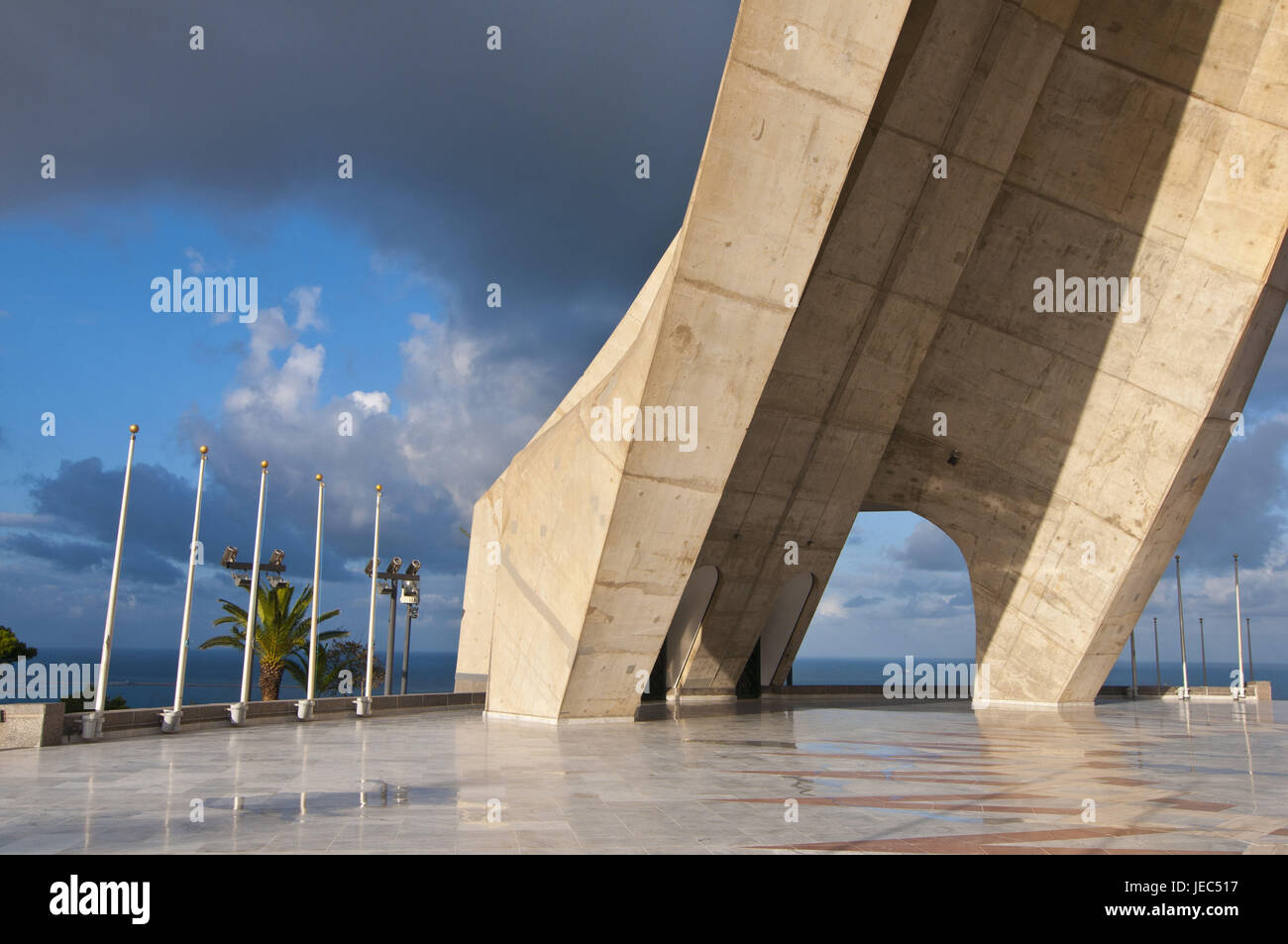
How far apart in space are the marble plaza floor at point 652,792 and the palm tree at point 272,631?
1320cm

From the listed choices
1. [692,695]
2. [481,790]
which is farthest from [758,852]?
[692,695]

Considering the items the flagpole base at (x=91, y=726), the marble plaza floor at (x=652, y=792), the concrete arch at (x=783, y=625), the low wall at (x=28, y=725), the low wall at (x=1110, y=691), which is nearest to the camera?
the marble plaza floor at (x=652, y=792)

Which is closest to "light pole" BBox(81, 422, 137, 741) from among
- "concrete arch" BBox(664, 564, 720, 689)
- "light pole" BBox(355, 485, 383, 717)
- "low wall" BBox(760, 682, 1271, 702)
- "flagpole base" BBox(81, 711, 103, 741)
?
"flagpole base" BBox(81, 711, 103, 741)

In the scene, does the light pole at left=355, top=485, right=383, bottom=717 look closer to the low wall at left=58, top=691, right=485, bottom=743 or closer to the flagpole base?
the low wall at left=58, top=691, right=485, bottom=743

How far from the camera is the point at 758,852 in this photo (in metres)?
5.99

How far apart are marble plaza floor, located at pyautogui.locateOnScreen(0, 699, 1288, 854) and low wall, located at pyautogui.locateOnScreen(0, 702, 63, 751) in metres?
0.33

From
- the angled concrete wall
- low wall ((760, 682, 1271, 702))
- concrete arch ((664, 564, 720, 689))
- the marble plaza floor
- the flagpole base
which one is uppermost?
the angled concrete wall

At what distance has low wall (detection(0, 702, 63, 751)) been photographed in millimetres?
13969

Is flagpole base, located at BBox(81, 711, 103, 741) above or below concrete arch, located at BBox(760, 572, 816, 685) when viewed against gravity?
below

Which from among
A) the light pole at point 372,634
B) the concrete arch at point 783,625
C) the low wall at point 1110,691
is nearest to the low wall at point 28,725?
the light pole at point 372,634

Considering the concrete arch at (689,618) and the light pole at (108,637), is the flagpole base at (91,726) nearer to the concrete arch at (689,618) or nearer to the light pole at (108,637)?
the light pole at (108,637)

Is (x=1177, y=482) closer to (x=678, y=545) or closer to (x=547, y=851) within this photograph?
(x=678, y=545)

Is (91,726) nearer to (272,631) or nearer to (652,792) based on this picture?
(652,792)

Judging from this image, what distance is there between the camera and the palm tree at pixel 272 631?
96.4ft
